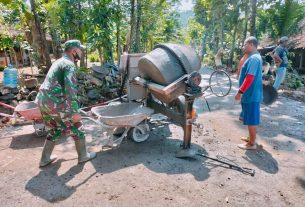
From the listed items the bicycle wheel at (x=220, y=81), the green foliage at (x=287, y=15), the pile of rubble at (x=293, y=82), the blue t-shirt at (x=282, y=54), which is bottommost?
the pile of rubble at (x=293, y=82)

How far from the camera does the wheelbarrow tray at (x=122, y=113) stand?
13.1 feet

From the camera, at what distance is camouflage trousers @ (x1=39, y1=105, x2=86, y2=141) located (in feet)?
12.0

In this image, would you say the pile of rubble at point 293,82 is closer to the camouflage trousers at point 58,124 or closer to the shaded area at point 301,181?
the shaded area at point 301,181

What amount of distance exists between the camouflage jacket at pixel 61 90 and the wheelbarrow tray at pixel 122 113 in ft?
1.97

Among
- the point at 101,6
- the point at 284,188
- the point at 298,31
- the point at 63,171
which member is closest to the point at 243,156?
the point at 284,188

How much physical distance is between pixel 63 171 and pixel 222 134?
331cm

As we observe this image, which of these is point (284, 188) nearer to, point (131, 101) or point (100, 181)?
point (100, 181)

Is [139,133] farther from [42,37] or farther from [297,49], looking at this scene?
[297,49]

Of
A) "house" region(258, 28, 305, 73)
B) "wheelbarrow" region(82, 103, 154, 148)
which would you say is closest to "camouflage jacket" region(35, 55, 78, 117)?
"wheelbarrow" region(82, 103, 154, 148)

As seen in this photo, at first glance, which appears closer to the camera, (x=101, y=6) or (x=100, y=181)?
(x=100, y=181)

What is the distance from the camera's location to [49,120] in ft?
12.2

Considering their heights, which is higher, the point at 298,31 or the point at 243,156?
the point at 298,31

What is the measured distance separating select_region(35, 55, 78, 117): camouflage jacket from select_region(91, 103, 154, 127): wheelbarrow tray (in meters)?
0.60

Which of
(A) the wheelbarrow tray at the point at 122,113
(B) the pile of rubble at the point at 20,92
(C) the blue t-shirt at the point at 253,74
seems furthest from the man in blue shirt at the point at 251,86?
(B) the pile of rubble at the point at 20,92
